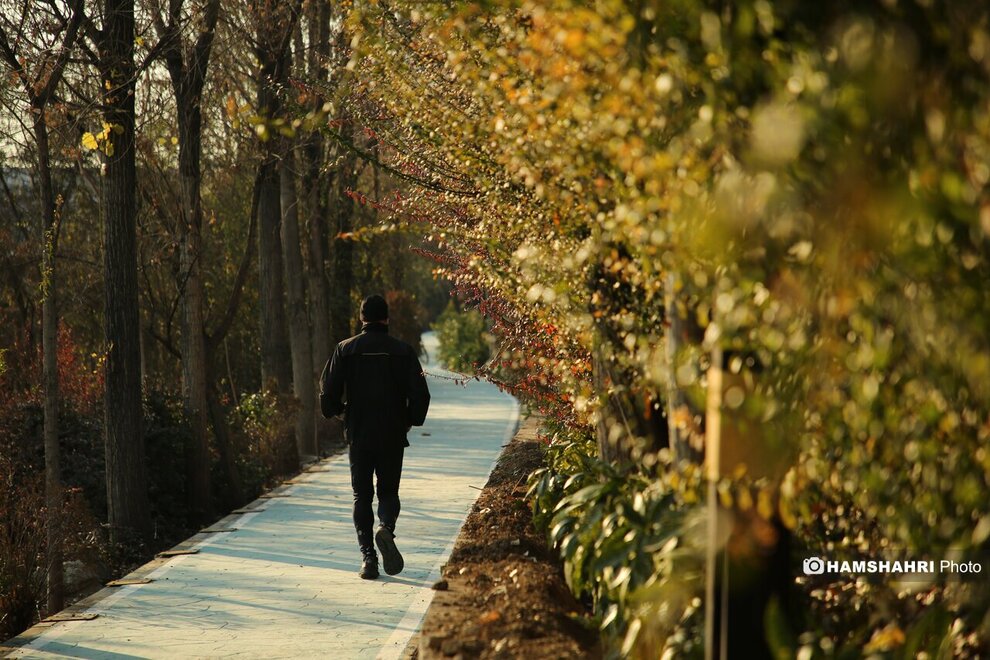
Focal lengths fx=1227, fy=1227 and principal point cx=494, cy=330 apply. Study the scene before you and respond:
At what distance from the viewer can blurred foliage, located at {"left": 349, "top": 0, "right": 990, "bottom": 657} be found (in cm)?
274

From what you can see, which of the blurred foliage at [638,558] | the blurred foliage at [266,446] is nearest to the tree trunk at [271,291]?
the blurred foliage at [266,446]

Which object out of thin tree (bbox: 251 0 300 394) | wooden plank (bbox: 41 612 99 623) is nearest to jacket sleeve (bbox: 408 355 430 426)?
wooden plank (bbox: 41 612 99 623)

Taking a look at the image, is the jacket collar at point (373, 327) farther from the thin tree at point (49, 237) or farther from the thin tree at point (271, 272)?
the thin tree at point (271, 272)

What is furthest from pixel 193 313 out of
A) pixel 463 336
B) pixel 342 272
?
pixel 463 336

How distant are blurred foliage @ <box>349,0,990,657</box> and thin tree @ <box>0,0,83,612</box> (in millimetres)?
6377

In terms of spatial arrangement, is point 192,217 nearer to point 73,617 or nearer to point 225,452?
point 225,452

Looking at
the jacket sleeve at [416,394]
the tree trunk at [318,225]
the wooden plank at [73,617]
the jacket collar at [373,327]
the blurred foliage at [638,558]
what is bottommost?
the wooden plank at [73,617]

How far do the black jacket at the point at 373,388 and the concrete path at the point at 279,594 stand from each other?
118 cm

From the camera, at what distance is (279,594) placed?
892 centimetres

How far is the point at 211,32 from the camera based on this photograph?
13734 millimetres

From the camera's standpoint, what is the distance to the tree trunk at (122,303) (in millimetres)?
12312

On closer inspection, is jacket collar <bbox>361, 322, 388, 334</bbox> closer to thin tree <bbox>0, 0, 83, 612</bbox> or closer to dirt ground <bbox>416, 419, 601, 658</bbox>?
dirt ground <bbox>416, 419, 601, 658</bbox>

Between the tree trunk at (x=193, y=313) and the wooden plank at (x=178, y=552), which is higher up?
the tree trunk at (x=193, y=313)

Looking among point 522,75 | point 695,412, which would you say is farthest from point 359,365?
point 695,412
